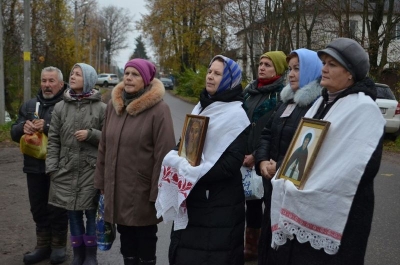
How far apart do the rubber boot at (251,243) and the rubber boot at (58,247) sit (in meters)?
1.86

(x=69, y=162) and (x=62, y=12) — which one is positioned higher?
(x=62, y=12)

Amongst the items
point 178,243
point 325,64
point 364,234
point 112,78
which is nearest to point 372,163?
point 364,234

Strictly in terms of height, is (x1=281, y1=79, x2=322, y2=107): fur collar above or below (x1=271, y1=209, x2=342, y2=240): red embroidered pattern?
above

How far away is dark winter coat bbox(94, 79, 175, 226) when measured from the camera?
A: 384 cm

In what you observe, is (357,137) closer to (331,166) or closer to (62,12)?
(331,166)

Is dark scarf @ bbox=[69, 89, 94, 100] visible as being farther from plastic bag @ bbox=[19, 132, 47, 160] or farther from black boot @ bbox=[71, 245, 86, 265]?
black boot @ bbox=[71, 245, 86, 265]

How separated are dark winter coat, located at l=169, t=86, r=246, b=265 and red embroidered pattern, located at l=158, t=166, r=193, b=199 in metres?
0.14

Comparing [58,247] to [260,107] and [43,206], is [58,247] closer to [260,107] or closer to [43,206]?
[43,206]

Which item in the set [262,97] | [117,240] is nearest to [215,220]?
[262,97]

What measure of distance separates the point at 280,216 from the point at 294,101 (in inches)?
41.1

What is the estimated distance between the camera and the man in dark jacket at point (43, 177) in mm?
4602

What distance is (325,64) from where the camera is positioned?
9.11ft

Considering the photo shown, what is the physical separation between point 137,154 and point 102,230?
32.2 inches

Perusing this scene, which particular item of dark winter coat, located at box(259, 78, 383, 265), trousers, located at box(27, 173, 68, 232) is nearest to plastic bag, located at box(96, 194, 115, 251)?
trousers, located at box(27, 173, 68, 232)
